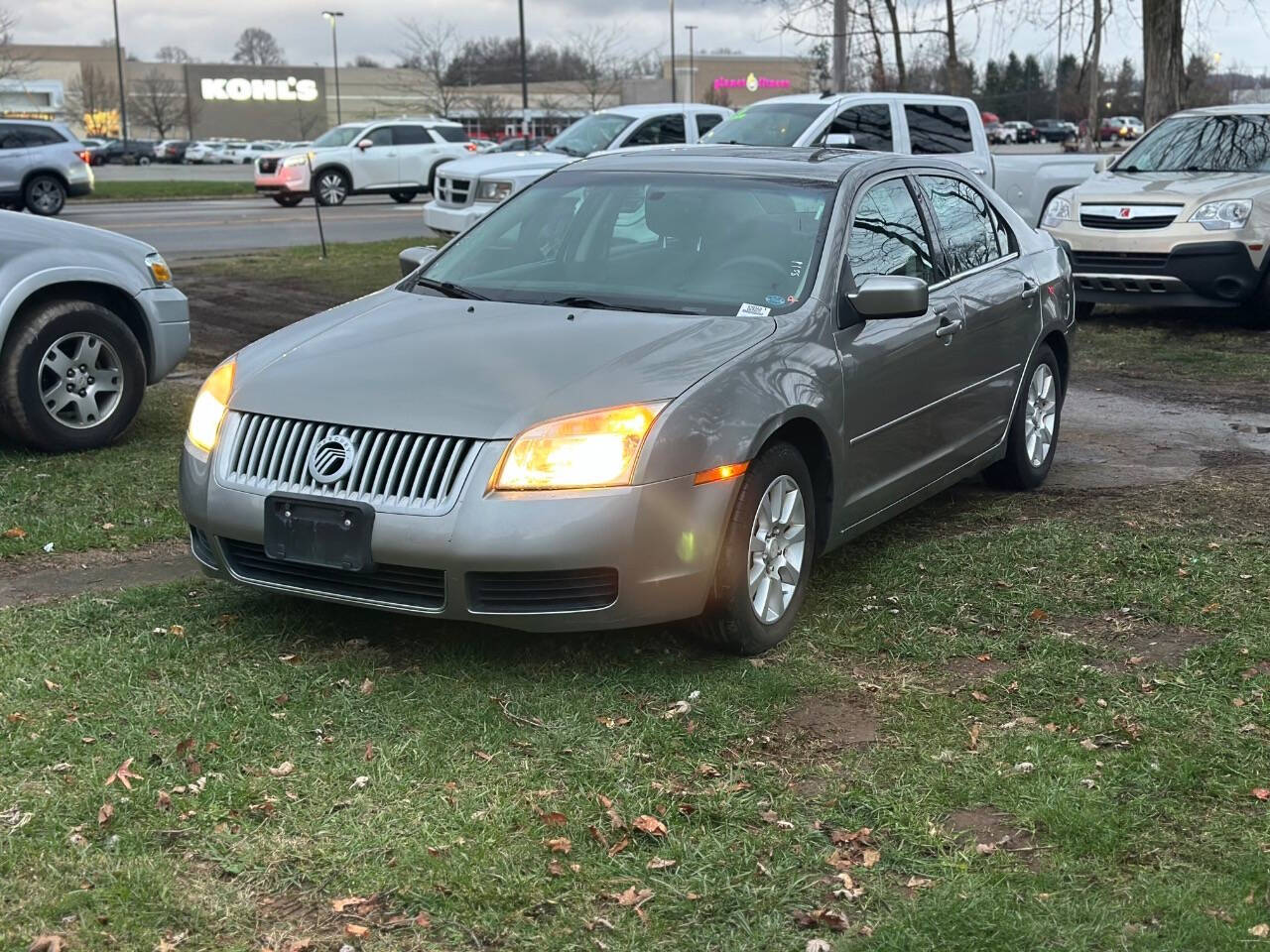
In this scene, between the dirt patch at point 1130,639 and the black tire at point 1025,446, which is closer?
the dirt patch at point 1130,639

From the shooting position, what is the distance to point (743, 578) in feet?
15.6

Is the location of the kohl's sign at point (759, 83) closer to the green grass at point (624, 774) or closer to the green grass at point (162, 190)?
the green grass at point (162, 190)

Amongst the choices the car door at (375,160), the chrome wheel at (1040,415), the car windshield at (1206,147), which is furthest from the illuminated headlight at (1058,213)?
the car door at (375,160)

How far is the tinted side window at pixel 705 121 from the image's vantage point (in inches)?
754

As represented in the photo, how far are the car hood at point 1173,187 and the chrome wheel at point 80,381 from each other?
28.3ft

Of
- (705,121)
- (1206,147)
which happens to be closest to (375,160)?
(705,121)

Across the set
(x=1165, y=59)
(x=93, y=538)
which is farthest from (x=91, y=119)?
(x=93, y=538)

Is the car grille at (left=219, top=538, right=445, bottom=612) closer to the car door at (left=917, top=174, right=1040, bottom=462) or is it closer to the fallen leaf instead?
the fallen leaf

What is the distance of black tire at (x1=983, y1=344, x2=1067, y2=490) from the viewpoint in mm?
7008

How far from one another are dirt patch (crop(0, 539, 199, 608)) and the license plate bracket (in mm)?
1280

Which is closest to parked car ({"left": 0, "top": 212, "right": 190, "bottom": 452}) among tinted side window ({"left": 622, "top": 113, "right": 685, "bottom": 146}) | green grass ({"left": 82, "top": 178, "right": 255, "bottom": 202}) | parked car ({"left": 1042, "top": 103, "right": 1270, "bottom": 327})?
parked car ({"left": 1042, "top": 103, "right": 1270, "bottom": 327})

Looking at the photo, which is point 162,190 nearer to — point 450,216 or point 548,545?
point 450,216

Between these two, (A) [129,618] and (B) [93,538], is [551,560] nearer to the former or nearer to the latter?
(A) [129,618]

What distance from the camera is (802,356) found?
512cm
